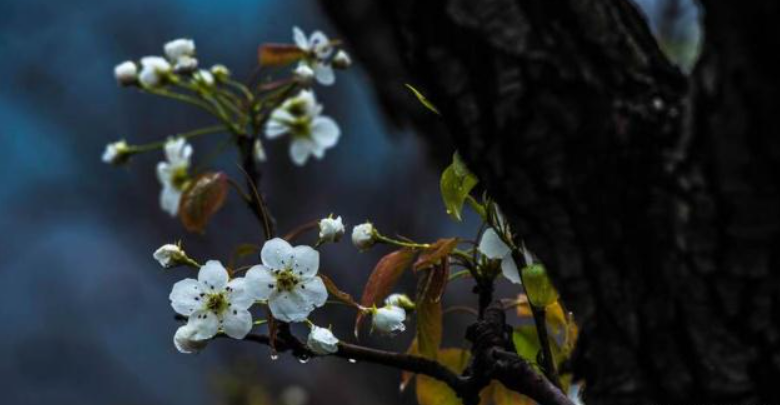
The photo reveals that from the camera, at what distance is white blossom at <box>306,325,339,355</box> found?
2.61 ft

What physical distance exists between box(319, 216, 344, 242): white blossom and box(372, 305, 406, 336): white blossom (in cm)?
8

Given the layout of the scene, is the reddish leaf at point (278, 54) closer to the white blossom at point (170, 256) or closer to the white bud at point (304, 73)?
the white bud at point (304, 73)

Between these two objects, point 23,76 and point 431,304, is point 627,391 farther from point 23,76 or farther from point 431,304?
point 23,76

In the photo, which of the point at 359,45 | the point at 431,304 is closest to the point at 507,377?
the point at 431,304

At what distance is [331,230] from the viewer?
883 mm

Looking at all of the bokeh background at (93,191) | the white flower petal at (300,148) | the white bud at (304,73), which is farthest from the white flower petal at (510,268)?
the bokeh background at (93,191)

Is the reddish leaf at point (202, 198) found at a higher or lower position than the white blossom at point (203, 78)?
lower

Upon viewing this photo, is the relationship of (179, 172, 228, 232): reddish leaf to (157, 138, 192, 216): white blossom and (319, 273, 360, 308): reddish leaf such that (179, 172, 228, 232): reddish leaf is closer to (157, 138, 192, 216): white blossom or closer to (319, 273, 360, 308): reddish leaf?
(157, 138, 192, 216): white blossom

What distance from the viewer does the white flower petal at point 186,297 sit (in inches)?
32.9

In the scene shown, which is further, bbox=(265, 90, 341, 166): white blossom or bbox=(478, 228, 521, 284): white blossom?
bbox=(265, 90, 341, 166): white blossom

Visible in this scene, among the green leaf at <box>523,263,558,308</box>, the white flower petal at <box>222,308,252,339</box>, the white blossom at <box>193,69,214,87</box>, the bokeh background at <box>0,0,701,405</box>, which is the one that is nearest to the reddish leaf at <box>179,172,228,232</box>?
A: the white blossom at <box>193,69,214,87</box>

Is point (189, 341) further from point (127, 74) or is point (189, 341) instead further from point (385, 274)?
point (127, 74)

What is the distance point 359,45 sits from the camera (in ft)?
7.18

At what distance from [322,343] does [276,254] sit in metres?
0.09
